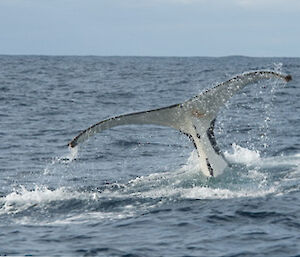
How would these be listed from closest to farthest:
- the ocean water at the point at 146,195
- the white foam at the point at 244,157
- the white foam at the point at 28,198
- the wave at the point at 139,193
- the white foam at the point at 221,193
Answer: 1. the ocean water at the point at 146,195
2. the wave at the point at 139,193
3. the white foam at the point at 221,193
4. the white foam at the point at 28,198
5. the white foam at the point at 244,157

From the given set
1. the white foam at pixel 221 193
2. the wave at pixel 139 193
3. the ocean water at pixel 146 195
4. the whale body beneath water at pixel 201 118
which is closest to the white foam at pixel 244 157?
the ocean water at pixel 146 195

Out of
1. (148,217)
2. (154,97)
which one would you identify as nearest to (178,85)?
(154,97)

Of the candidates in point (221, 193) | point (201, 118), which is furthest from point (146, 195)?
point (201, 118)

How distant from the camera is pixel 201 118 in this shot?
539 inches

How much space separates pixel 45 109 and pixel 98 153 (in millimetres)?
13293

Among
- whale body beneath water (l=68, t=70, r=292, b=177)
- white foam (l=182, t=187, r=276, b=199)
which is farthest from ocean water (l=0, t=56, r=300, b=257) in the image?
whale body beneath water (l=68, t=70, r=292, b=177)

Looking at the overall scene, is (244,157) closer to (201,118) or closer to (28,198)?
(201,118)

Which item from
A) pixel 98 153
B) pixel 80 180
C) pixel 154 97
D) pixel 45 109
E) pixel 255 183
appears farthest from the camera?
pixel 154 97

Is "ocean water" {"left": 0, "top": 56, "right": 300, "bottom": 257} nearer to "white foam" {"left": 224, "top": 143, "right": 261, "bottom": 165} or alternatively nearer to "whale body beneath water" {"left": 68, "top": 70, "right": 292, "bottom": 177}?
"white foam" {"left": 224, "top": 143, "right": 261, "bottom": 165}

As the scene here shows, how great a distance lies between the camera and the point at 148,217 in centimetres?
1221

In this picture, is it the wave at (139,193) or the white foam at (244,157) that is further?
the white foam at (244,157)

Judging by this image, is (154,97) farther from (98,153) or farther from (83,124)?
(98,153)

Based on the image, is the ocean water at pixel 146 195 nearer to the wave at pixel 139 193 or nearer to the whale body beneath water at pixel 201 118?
the wave at pixel 139 193

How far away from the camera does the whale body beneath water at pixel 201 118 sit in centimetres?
1269
